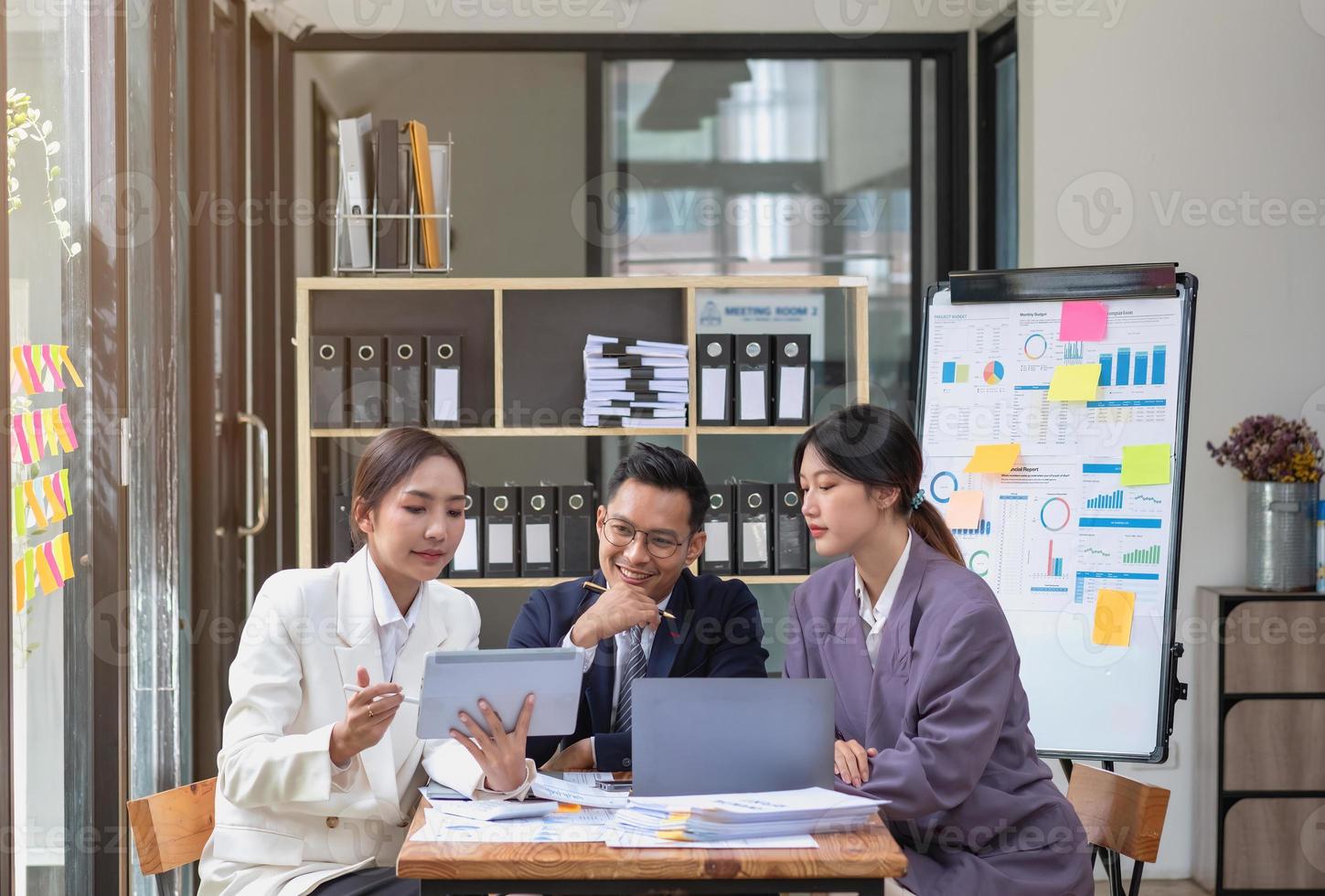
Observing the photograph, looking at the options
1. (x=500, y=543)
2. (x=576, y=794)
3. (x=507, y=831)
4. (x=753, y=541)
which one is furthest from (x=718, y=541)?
(x=507, y=831)

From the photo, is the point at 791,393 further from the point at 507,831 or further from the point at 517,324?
the point at 507,831

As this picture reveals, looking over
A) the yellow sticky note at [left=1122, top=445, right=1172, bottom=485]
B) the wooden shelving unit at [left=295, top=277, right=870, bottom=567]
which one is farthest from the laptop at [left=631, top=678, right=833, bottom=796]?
the wooden shelving unit at [left=295, top=277, right=870, bottom=567]

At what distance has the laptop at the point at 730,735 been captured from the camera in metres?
1.77

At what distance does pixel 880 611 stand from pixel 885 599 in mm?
24

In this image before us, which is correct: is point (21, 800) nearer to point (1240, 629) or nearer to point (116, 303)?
point (116, 303)

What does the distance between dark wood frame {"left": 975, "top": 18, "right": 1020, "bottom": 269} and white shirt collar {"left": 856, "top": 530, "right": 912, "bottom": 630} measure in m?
2.45

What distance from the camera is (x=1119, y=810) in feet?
7.66

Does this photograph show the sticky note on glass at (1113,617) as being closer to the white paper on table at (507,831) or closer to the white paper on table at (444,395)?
the white paper on table at (507,831)

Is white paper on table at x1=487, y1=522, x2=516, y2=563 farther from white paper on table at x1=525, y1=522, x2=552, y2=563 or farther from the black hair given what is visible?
the black hair

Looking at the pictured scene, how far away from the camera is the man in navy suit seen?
2.37 m

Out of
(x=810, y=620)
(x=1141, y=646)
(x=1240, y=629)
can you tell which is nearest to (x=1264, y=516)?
(x=1240, y=629)

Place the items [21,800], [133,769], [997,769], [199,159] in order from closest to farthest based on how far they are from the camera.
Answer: [997,769] → [21,800] → [133,769] → [199,159]

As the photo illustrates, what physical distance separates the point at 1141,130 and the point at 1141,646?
6.04ft

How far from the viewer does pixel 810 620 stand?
2439 millimetres
